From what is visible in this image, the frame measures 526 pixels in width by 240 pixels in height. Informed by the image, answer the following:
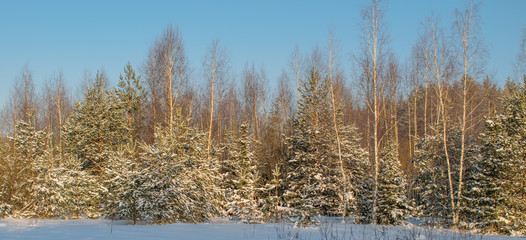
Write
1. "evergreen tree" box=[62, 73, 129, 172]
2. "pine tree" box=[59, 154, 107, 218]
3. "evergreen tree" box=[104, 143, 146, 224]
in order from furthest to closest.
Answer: "evergreen tree" box=[62, 73, 129, 172]
"pine tree" box=[59, 154, 107, 218]
"evergreen tree" box=[104, 143, 146, 224]

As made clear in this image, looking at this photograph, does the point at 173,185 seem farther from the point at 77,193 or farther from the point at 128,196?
the point at 77,193

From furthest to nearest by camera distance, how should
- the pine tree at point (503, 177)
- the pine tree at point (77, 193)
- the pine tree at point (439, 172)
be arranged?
the pine tree at point (439, 172) < the pine tree at point (77, 193) < the pine tree at point (503, 177)

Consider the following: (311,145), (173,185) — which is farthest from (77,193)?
(311,145)

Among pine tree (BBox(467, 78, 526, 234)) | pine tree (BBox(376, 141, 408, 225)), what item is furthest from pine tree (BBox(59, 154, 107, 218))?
pine tree (BBox(467, 78, 526, 234))

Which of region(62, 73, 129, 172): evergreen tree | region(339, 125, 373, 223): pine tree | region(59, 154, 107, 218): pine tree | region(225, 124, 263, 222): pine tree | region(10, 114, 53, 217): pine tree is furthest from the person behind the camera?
region(62, 73, 129, 172): evergreen tree

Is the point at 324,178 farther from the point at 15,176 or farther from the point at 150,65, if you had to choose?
the point at 15,176

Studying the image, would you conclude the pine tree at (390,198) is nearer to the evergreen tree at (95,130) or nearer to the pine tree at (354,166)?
the pine tree at (354,166)

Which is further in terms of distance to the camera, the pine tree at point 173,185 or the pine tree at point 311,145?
the pine tree at point 311,145

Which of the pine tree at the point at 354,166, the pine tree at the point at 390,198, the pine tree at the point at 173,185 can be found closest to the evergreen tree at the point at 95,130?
the pine tree at the point at 173,185

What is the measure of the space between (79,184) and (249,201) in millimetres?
8537

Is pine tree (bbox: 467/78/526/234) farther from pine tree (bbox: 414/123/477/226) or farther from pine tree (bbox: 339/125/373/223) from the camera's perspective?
pine tree (bbox: 339/125/373/223)

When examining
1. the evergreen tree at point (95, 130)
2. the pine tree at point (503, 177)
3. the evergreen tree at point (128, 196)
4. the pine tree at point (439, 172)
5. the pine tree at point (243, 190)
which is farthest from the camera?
the evergreen tree at point (95, 130)

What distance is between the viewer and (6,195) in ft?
56.0

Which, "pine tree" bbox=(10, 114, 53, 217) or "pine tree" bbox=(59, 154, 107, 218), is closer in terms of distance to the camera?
"pine tree" bbox=(10, 114, 53, 217)
